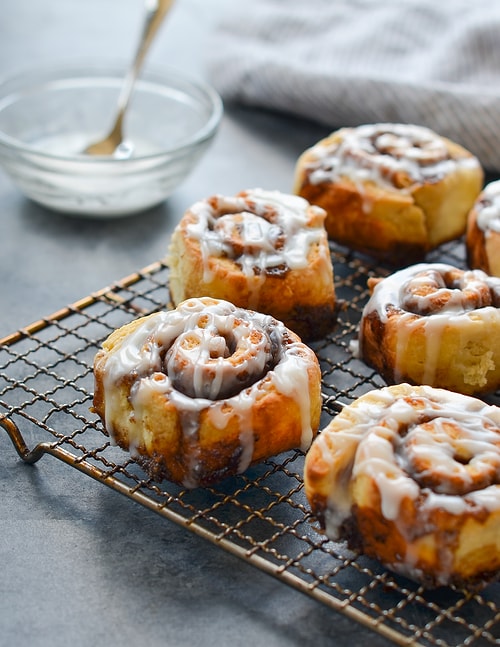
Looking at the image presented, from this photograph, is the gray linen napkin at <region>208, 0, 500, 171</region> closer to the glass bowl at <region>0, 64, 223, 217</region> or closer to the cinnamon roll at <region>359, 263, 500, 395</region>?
the glass bowl at <region>0, 64, 223, 217</region>

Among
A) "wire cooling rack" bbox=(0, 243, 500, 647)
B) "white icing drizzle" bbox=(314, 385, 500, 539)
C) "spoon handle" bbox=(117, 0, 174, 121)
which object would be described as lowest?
"wire cooling rack" bbox=(0, 243, 500, 647)

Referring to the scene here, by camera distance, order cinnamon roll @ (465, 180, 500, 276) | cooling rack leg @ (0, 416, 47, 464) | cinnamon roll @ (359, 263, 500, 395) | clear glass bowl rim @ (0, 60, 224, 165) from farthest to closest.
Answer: clear glass bowl rim @ (0, 60, 224, 165), cinnamon roll @ (465, 180, 500, 276), cinnamon roll @ (359, 263, 500, 395), cooling rack leg @ (0, 416, 47, 464)

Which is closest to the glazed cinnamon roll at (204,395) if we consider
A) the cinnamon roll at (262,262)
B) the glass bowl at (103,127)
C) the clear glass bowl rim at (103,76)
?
the cinnamon roll at (262,262)

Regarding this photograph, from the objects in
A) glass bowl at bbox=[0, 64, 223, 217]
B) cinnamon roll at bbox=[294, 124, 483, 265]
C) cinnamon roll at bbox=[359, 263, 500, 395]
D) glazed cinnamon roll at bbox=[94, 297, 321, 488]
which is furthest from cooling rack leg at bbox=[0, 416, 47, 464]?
cinnamon roll at bbox=[294, 124, 483, 265]

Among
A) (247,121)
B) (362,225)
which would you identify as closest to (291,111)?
(247,121)

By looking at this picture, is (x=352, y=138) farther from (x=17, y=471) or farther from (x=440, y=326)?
(x=17, y=471)

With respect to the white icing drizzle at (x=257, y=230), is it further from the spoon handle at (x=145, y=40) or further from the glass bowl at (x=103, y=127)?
the spoon handle at (x=145, y=40)

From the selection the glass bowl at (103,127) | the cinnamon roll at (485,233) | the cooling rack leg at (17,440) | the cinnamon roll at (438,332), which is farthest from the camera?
the glass bowl at (103,127)
